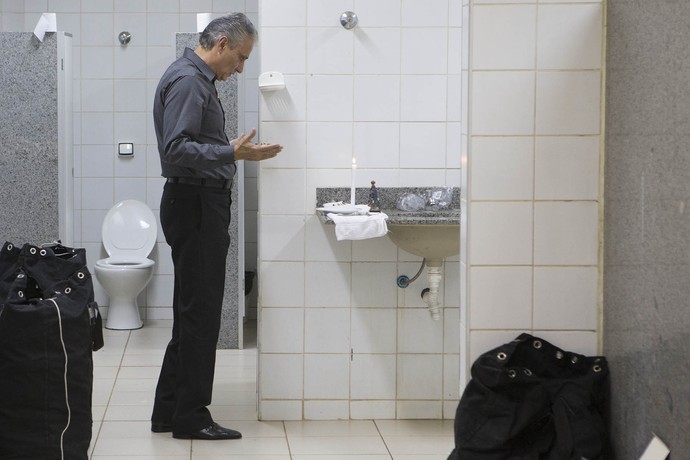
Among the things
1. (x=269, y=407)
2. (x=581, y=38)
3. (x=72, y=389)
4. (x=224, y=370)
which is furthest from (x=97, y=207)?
(x=581, y=38)

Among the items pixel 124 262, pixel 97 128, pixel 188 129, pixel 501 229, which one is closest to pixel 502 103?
pixel 501 229

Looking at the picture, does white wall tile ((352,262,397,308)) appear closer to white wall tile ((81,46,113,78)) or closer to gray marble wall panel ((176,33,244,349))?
gray marble wall panel ((176,33,244,349))

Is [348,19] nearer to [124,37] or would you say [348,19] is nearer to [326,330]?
[326,330]

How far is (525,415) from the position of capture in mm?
2502

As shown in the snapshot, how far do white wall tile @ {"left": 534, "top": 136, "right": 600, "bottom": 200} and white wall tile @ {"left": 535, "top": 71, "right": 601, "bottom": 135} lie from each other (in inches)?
1.1

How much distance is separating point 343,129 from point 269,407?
3.95ft

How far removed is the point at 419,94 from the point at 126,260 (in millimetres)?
2867

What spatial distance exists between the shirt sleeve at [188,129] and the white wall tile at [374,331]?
91cm

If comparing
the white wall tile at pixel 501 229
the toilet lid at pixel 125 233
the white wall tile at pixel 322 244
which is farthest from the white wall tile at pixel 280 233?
the toilet lid at pixel 125 233

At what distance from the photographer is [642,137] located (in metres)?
2.39

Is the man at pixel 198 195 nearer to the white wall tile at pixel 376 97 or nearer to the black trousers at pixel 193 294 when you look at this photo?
the black trousers at pixel 193 294

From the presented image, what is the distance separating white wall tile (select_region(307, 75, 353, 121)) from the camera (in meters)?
4.27

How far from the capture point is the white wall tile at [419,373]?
438 cm

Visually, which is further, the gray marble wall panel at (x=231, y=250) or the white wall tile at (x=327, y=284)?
the gray marble wall panel at (x=231, y=250)
